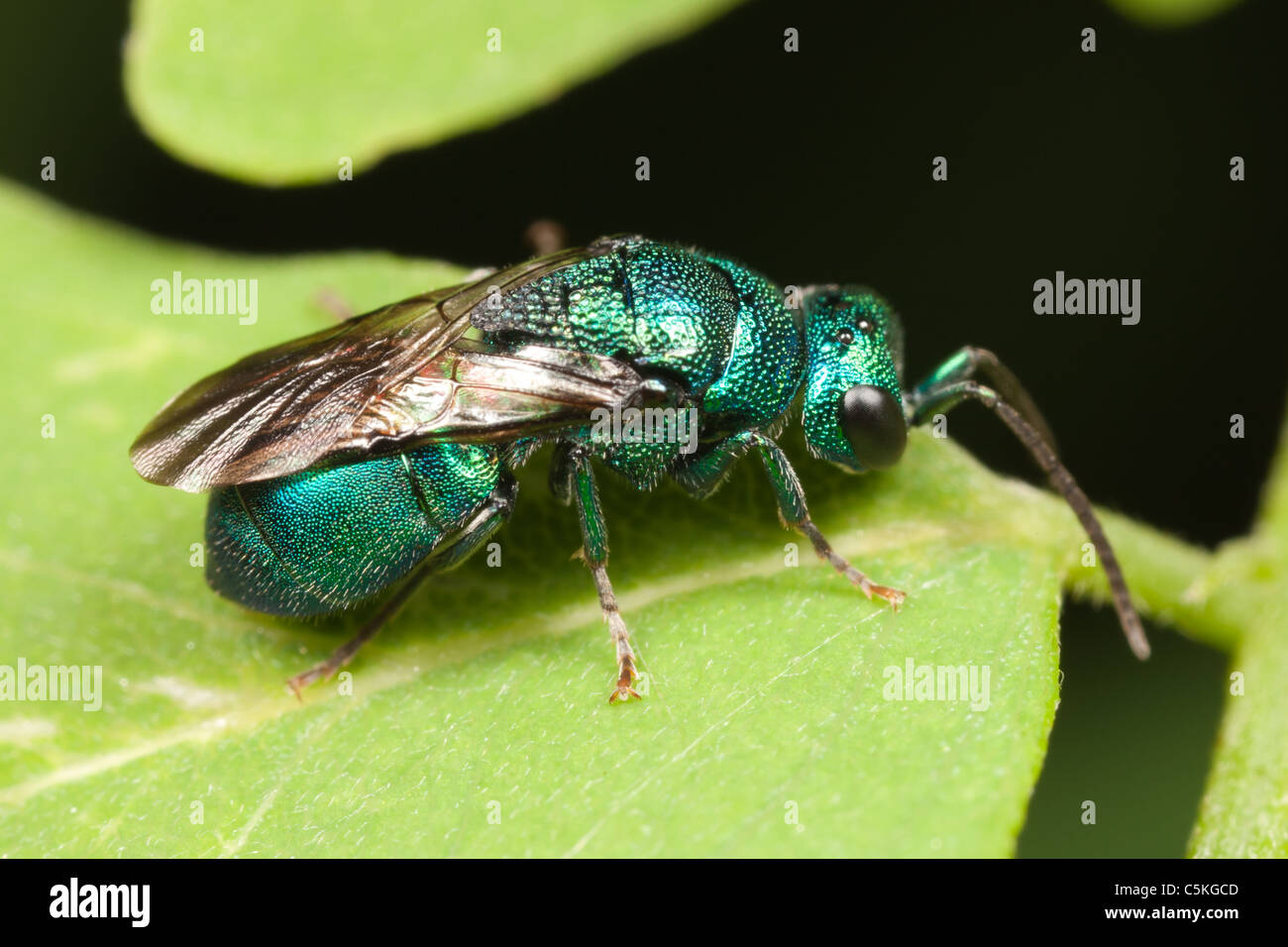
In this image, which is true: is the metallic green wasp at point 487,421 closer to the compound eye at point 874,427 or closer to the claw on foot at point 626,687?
the compound eye at point 874,427

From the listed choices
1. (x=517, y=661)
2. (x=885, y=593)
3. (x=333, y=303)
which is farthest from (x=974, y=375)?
(x=333, y=303)

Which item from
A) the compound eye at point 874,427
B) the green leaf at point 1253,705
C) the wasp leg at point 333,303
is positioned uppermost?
the wasp leg at point 333,303

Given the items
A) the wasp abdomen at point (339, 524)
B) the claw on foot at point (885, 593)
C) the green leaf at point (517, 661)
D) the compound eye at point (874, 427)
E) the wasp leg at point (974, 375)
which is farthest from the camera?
the wasp leg at point (974, 375)

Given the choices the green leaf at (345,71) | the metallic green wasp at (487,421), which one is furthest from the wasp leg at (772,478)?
the green leaf at (345,71)

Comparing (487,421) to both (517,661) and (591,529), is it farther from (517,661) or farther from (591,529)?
(517,661)

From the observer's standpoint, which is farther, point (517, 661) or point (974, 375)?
point (974, 375)

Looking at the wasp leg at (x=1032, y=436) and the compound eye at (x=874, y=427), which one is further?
the compound eye at (x=874, y=427)

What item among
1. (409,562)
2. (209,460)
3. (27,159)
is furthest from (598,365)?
(27,159)

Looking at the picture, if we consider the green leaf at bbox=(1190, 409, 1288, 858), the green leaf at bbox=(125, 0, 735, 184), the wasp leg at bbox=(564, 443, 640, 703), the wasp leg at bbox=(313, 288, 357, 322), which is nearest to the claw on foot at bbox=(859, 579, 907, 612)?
the wasp leg at bbox=(564, 443, 640, 703)
